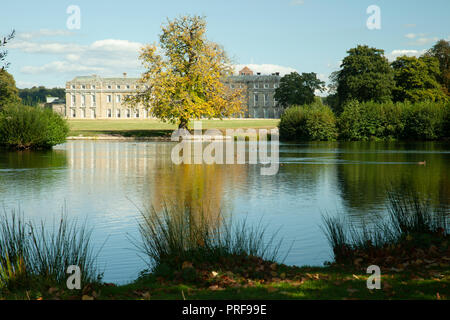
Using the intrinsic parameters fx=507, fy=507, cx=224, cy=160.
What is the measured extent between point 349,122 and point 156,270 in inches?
1627

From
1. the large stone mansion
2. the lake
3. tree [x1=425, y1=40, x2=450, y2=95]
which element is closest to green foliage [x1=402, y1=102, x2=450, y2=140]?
tree [x1=425, y1=40, x2=450, y2=95]

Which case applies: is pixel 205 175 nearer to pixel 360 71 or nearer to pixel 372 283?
pixel 372 283

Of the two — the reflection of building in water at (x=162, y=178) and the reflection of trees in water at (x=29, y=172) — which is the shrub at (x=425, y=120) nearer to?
the reflection of building in water at (x=162, y=178)

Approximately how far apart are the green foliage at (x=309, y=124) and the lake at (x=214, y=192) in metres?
21.8

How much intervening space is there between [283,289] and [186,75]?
4144 centimetres

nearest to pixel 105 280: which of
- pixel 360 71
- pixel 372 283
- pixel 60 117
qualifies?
pixel 372 283

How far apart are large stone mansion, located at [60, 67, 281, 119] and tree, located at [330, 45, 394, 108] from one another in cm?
6218

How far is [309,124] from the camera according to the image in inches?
1817

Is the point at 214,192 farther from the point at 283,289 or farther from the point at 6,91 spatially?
the point at 283,289

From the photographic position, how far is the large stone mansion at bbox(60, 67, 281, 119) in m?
120

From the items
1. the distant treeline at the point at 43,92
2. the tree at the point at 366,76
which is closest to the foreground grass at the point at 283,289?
the tree at the point at 366,76

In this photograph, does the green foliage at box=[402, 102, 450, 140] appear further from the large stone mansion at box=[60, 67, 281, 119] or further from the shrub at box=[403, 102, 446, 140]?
the large stone mansion at box=[60, 67, 281, 119]

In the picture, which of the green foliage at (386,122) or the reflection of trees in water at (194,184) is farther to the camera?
the green foliage at (386,122)

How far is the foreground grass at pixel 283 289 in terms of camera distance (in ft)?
16.7
